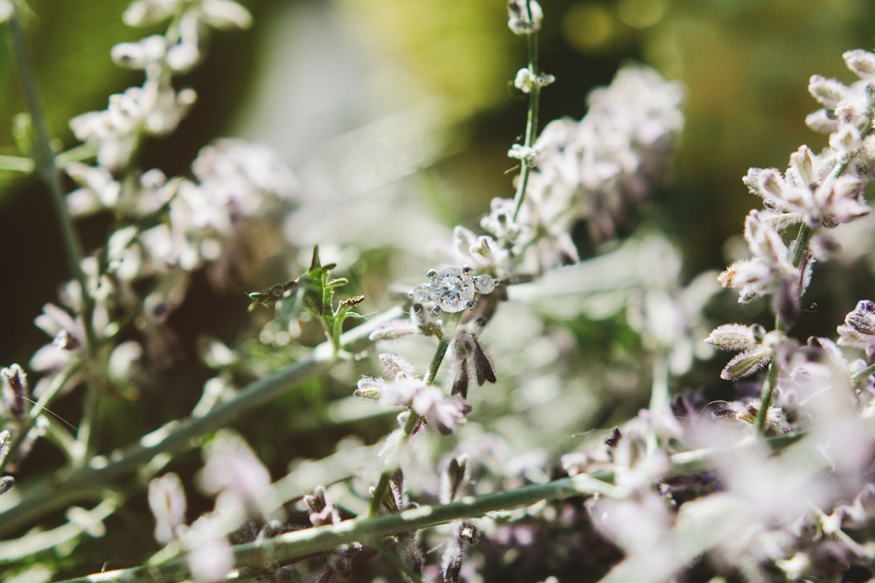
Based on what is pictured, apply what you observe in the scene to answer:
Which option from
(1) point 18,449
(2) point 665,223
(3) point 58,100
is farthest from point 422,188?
(1) point 18,449

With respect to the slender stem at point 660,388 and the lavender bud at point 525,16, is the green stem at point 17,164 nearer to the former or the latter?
the lavender bud at point 525,16

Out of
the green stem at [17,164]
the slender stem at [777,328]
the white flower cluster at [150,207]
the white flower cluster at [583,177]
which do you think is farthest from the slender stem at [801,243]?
the green stem at [17,164]

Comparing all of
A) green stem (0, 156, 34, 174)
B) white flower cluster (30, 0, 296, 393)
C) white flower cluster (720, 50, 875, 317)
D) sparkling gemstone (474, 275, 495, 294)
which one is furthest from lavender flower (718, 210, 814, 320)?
green stem (0, 156, 34, 174)

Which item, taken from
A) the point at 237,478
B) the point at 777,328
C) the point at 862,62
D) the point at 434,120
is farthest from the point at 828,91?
the point at 434,120

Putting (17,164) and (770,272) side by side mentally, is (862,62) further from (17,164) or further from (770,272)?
(17,164)

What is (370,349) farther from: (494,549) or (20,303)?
(20,303)
